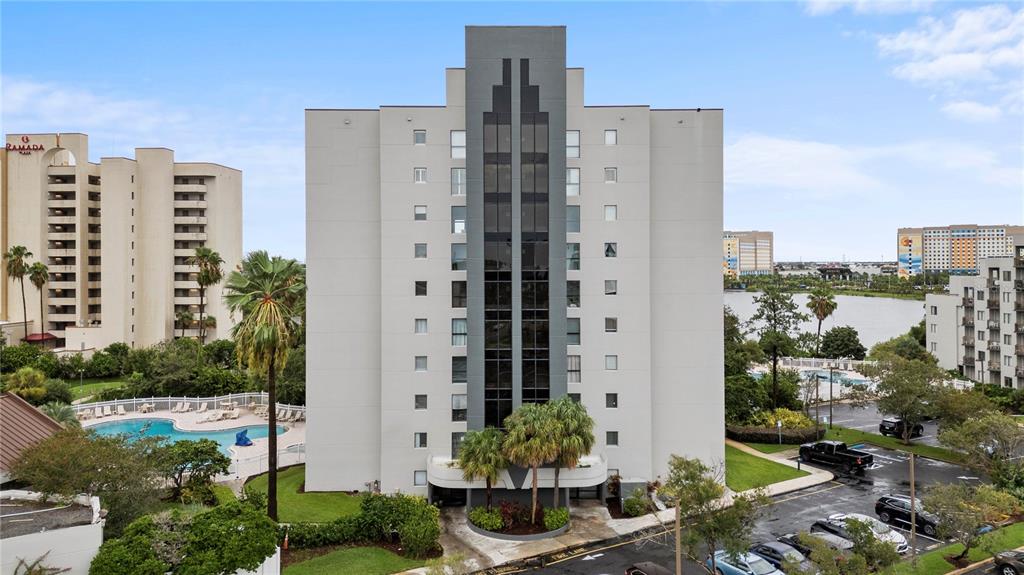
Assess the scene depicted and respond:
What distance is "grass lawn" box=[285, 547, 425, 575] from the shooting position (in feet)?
83.4

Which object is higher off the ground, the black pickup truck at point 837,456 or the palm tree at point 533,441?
the palm tree at point 533,441

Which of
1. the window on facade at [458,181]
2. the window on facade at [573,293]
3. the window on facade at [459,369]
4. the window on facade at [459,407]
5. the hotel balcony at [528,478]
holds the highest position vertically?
the window on facade at [458,181]

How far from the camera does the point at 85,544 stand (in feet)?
65.7

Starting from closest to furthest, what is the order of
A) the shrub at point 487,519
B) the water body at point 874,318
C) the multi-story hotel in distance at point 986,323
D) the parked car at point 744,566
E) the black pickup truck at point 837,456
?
the parked car at point 744,566 → the shrub at point 487,519 → the black pickup truck at point 837,456 → the multi-story hotel in distance at point 986,323 → the water body at point 874,318

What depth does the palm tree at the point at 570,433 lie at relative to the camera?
28.9m

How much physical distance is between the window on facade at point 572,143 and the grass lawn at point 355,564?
69.2 ft

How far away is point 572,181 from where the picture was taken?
114ft

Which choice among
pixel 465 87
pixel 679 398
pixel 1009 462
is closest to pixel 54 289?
pixel 465 87

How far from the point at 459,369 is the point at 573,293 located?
23.7 feet

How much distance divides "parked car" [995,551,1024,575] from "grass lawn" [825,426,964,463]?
1609 cm

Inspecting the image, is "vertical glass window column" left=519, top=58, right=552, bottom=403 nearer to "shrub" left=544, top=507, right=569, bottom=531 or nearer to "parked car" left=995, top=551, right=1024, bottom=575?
"shrub" left=544, top=507, right=569, bottom=531

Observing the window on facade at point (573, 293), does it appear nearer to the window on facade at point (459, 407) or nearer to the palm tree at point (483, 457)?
the window on facade at point (459, 407)

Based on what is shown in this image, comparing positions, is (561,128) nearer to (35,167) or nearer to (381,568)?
(381,568)

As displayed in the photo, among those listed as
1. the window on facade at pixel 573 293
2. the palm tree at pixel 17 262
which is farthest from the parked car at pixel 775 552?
the palm tree at pixel 17 262
